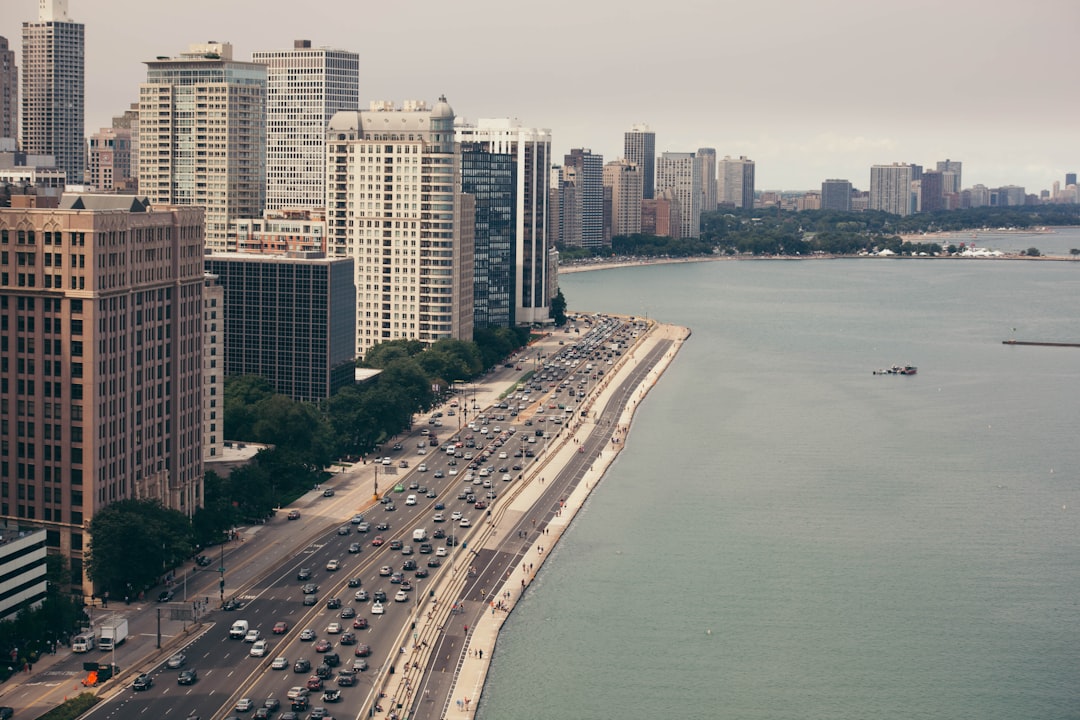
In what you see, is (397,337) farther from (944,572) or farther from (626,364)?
(944,572)

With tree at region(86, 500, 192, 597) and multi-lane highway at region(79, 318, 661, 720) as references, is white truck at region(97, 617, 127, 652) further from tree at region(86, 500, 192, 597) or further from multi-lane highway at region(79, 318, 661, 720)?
tree at region(86, 500, 192, 597)

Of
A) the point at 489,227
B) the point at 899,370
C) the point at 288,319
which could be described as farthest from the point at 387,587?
the point at 899,370

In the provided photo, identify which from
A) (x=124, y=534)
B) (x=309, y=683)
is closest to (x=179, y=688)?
(x=309, y=683)

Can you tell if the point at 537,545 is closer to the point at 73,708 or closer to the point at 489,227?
the point at 73,708

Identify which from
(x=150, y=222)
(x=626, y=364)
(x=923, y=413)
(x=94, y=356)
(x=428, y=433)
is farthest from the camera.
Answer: (x=626, y=364)

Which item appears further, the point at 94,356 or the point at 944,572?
the point at 944,572

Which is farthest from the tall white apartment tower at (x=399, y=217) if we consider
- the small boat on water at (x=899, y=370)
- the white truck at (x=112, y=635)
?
the white truck at (x=112, y=635)
